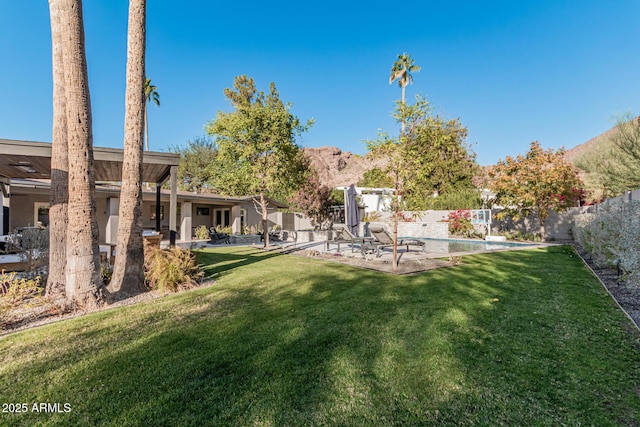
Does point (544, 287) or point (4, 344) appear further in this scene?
point (544, 287)

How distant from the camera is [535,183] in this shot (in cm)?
1741

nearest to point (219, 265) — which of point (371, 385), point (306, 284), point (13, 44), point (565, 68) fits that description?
point (306, 284)

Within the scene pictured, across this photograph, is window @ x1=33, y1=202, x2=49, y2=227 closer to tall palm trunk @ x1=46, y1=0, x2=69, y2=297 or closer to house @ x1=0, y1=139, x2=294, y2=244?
house @ x1=0, y1=139, x2=294, y2=244

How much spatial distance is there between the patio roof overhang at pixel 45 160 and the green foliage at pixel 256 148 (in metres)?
3.28

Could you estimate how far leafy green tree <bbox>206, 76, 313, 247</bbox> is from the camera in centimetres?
1380

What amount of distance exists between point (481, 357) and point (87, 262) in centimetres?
648

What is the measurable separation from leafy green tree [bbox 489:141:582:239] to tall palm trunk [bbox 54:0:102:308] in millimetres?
20505

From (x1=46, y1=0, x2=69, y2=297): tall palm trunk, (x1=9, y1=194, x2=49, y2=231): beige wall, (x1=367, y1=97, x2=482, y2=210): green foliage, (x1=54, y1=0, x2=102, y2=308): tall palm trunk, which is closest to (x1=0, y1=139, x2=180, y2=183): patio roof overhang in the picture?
(x1=46, y1=0, x2=69, y2=297): tall palm trunk

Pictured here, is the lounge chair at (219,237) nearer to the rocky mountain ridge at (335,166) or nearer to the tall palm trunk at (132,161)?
the tall palm trunk at (132,161)

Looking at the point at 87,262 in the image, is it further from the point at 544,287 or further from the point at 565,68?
the point at 565,68

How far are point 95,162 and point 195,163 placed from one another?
31737 millimetres

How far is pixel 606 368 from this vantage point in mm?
3129

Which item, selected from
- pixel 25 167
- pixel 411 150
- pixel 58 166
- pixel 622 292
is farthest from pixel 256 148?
pixel 622 292

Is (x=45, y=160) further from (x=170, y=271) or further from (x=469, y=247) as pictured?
(x=469, y=247)
